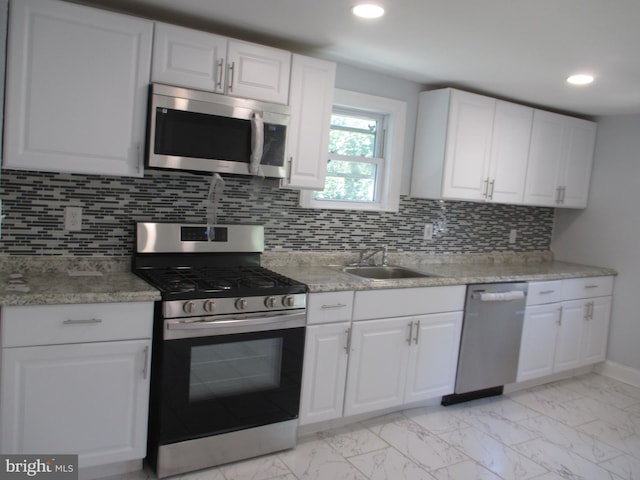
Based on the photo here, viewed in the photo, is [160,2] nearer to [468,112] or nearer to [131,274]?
[131,274]

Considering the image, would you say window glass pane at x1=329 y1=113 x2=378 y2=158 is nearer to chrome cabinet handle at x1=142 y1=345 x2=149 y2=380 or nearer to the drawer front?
the drawer front

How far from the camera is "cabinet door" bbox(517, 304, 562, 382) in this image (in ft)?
11.9

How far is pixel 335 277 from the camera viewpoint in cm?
289

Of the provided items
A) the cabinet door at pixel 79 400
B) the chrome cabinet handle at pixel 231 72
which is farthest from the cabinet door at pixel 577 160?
the cabinet door at pixel 79 400

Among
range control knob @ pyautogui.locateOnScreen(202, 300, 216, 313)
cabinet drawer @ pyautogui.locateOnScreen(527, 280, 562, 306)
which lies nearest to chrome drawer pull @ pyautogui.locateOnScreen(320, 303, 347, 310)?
range control knob @ pyautogui.locateOnScreen(202, 300, 216, 313)

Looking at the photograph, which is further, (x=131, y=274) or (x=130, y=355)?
(x=131, y=274)

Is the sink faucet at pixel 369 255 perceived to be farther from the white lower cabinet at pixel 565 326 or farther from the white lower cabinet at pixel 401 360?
the white lower cabinet at pixel 565 326

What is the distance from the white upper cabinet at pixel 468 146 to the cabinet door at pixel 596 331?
3.85ft

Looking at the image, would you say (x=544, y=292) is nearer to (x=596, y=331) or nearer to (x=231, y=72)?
(x=596, y=331)

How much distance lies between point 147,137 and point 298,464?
1.72 metres

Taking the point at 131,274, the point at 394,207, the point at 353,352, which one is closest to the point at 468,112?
the point at 394,207

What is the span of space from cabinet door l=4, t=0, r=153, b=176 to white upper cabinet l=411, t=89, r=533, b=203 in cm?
194

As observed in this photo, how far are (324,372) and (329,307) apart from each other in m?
0.35

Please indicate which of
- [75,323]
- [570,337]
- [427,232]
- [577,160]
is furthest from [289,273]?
[577,160]
